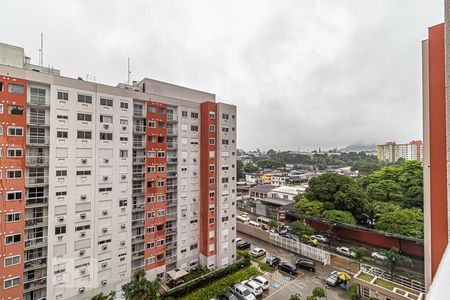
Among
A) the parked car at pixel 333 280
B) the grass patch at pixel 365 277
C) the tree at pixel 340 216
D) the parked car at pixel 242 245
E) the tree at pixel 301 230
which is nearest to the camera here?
the grass patch at pixel 365 277

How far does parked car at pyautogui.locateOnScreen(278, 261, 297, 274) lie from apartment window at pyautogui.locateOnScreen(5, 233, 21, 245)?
21.1m

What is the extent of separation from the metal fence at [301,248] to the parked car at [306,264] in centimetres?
128

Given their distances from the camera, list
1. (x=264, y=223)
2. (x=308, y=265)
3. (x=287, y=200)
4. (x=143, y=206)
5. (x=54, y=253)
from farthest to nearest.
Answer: (x=287, y=200) < (x=264, y=223) < (x=308, y=265) < (x=143, y=206) < (x=54, y=253)

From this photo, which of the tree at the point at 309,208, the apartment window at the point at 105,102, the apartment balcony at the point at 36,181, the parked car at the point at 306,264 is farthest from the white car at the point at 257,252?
the apartment window at the point at 105,102

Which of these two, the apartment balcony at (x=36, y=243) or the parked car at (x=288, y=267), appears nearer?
the apartment balcony at (x=36, y=243)

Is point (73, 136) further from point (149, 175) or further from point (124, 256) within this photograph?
point (124, 256)

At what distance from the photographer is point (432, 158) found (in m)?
10.7

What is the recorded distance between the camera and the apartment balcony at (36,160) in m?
13.4

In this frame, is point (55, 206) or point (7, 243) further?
point (55, 206)

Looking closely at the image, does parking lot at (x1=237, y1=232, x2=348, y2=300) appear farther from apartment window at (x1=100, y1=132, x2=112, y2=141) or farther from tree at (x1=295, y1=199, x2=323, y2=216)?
apartment window at (x1=100, y1=132, x2=112, y2=141)

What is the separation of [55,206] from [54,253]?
10.3 feet

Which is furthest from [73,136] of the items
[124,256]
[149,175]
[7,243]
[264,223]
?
[264,223]

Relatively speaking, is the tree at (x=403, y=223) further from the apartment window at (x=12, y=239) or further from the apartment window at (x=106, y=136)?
the apartment window at (x=12, y=239)

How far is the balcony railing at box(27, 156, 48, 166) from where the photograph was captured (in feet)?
44.0
